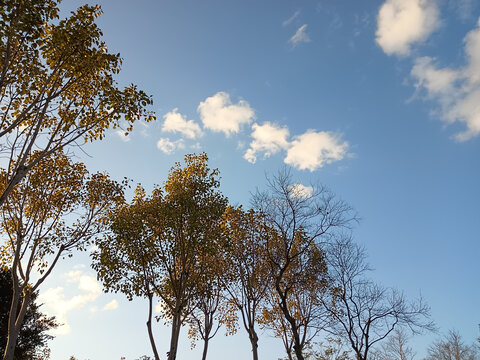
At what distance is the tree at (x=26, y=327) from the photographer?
28.6m

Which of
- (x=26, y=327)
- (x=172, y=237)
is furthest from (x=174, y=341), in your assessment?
(x=26, y=327)

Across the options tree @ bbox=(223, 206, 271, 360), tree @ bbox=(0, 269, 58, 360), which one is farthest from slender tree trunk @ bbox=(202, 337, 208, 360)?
tree @ bbox=(0, 269, 58, 360)

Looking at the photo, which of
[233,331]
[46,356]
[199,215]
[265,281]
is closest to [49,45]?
[199,215]

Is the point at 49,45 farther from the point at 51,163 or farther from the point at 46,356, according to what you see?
the point at 46,356

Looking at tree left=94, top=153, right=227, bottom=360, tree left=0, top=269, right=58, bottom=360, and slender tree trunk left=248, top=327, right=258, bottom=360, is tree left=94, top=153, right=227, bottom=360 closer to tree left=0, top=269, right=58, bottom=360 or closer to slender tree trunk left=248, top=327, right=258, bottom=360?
slender tree trunk left=248, top=327, right=258, bottom=360

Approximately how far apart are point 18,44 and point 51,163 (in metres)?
10.1

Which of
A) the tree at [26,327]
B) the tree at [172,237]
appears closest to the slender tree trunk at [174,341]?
the tree at [172,237]

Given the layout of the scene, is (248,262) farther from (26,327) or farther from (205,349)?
(26,327)

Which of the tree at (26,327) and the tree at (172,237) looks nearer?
the tree at (172,237)

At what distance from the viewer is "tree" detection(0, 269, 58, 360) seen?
28.6 m

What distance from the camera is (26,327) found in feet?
99.3

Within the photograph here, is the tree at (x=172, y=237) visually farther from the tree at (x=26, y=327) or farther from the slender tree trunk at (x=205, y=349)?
the tree at (x=26, y=327)

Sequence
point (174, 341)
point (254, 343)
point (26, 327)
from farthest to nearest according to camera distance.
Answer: point (26, 327) → point (254, 343) → point (174, 341)

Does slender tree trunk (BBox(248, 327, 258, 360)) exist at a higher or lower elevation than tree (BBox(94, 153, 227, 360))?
lower
